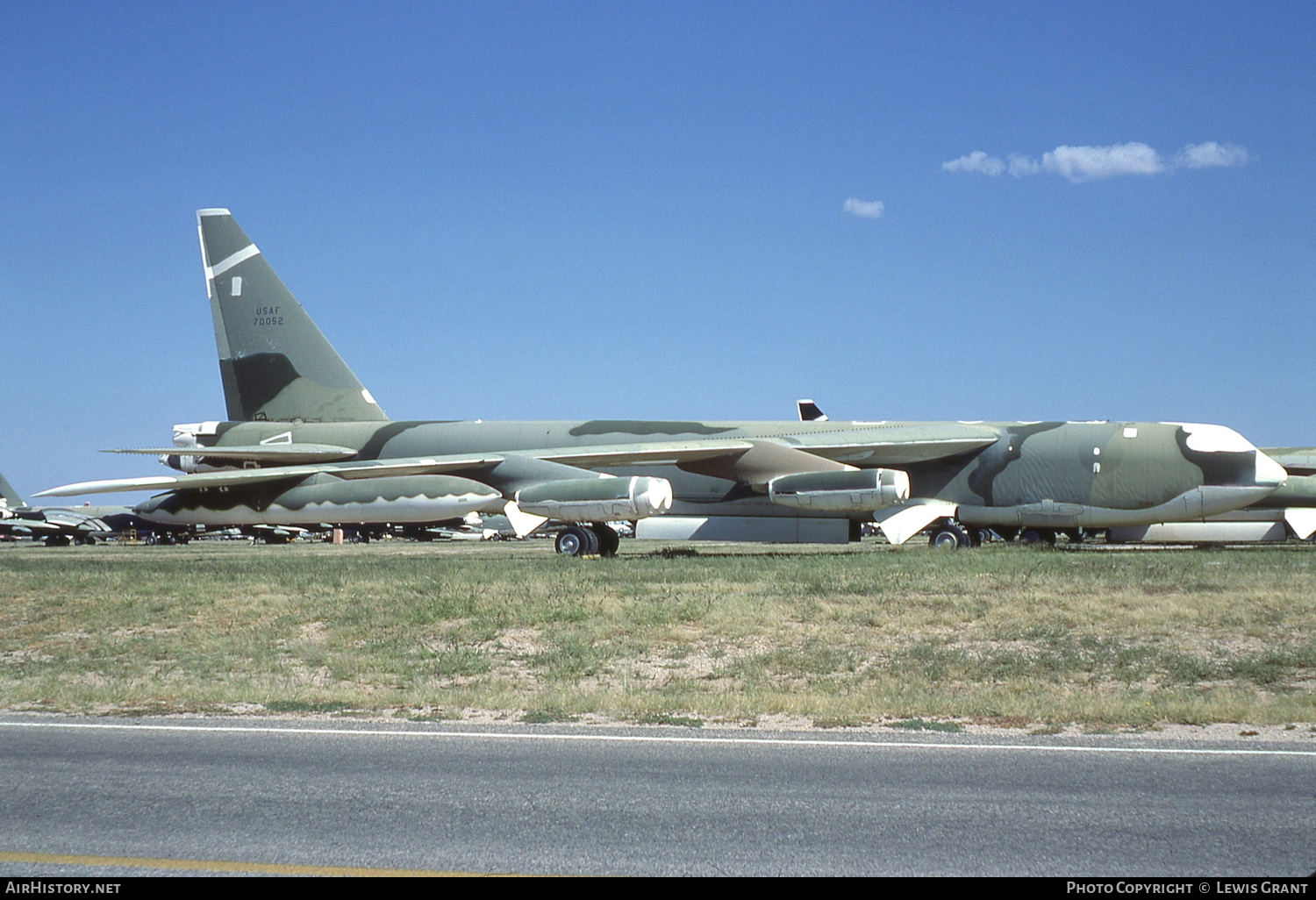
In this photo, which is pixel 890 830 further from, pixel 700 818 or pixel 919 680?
pixel 919 680

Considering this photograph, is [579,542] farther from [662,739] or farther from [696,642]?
[662,739]

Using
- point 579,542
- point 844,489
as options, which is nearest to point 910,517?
point 844,489

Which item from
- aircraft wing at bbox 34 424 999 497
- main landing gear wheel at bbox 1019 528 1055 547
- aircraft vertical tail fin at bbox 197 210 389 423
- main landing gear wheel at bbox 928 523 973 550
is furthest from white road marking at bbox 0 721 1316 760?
aircraft vertical tail fin at bbox 197 210 389 423

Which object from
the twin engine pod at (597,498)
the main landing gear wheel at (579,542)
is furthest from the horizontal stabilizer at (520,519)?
the twin engine pod at (597,498)

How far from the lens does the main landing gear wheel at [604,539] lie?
89.6 ft

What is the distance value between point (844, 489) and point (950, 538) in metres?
3.71

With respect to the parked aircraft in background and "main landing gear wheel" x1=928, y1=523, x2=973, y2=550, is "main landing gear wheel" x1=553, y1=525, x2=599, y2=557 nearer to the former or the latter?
"main landing gear wheel" x1=928, y1=523, x2=973, y2=550

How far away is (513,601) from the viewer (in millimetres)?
16844

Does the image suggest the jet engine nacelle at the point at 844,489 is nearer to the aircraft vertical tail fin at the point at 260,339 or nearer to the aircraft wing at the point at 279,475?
the aircraft wing at the point at 279,475

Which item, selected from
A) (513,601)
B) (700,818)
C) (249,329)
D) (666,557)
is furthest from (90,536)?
(700,818)

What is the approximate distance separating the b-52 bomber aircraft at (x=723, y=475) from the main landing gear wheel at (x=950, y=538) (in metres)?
0.03

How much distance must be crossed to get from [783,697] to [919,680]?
6.05 feet

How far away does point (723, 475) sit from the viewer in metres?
27.5

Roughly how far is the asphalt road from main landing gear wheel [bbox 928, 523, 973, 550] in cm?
1889
